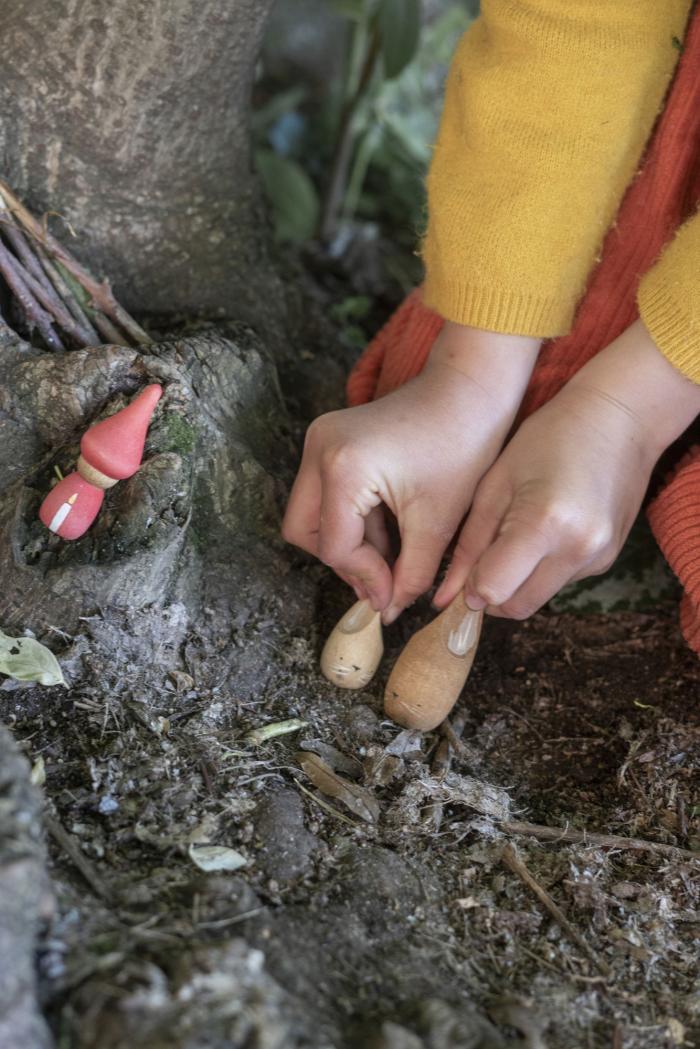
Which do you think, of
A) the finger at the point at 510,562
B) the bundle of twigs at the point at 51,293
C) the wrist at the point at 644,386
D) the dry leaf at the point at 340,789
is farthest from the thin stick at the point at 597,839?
the bundle of twigs at the point at 51,293

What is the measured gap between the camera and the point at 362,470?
1173mm

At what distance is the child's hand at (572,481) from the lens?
44.8 inches

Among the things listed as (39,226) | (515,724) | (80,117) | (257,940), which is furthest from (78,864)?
(80,117)

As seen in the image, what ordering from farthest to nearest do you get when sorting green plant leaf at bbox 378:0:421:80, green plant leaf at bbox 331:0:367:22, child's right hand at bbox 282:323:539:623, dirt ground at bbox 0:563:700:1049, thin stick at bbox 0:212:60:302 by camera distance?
green plant leaf at bbox 331:0:367:22 → green plant leaf at bbox 378:0:421:80 → thin stick at bbox 0:212:60:302 → child's right hand at bbox 282:323:539:623 → dirt ground at bbox 0:563:700:1049

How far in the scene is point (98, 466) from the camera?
1117 mm

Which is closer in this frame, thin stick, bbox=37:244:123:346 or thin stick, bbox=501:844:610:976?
thin stick, bbox=501:844:610:976

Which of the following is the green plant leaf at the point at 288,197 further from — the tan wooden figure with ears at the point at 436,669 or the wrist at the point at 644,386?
the tan wooden figure with ears at the point at 436,669

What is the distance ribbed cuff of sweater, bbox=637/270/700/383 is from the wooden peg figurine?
1.61ft

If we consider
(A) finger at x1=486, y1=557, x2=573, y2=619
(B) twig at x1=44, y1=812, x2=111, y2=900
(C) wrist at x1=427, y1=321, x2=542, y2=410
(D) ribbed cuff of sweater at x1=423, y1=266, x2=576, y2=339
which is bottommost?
(A) finger at x1=486, y1=557, x2=573, y2=619

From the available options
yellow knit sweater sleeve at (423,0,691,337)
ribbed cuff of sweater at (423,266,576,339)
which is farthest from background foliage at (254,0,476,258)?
ribbed cuff of sweater at (423,266,576,339)

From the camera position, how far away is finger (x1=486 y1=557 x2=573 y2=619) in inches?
46.2

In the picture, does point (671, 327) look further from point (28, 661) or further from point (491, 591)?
point (28, 661)

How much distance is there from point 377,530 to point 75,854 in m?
0.56

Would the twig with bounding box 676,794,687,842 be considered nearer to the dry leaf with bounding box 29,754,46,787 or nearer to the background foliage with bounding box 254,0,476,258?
the dry leaf with bounding box 29,754,46,787
